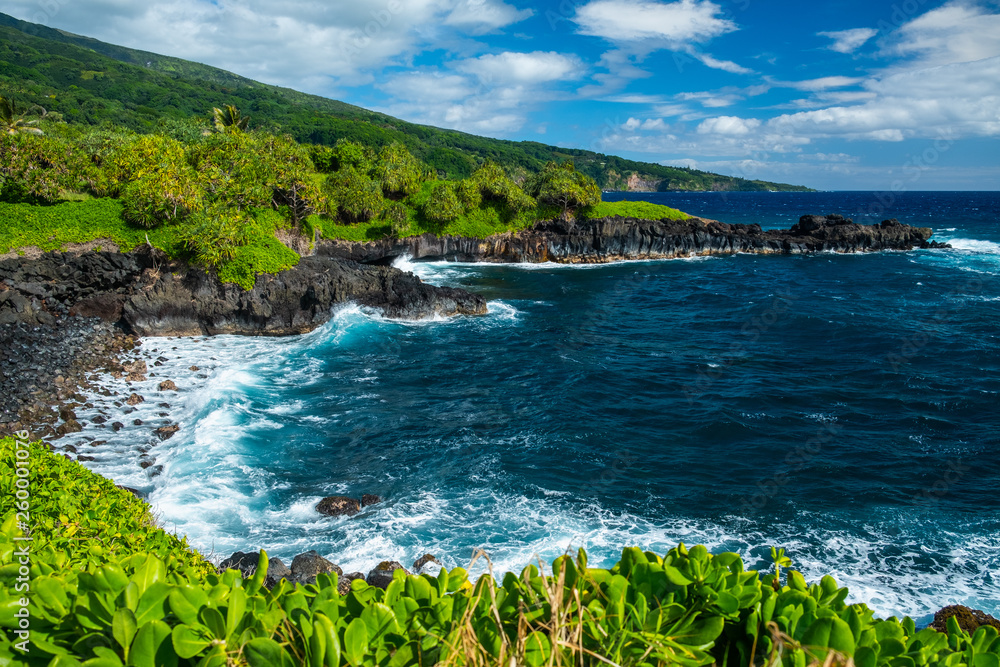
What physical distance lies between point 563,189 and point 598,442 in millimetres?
44462

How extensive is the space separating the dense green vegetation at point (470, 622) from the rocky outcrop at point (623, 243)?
47.4m

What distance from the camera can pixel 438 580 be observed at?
13.2 feet

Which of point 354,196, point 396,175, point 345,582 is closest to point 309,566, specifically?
point 345,582

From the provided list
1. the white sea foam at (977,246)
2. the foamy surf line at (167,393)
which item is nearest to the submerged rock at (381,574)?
the foamy surf line at (167,393)

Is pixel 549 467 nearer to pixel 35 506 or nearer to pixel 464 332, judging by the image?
pixel 35 506

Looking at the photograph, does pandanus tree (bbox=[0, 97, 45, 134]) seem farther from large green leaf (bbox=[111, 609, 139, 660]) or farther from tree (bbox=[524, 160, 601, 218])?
large green leaf (bbox=[111, 609, 139, 660])

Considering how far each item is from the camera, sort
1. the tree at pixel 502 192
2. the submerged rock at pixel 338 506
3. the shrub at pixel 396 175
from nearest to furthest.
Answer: the submerged rock at pixel 338 506
the shrub at pixel 396 175
the tree at pixel 502 192

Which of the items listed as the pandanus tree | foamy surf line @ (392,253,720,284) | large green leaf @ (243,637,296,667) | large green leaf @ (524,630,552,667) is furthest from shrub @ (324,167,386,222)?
large green leaf @ (524,630,552,667)

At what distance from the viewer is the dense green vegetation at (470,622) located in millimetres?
3088

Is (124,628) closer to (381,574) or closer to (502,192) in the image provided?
(381,574)

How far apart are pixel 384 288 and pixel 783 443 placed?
24645 millimetres

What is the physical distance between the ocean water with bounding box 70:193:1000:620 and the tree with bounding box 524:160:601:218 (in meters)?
27.1


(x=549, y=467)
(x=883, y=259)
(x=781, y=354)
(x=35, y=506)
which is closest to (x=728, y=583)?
(x=35, y=506)

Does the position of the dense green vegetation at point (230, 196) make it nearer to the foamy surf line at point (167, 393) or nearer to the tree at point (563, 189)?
the tree at point (563, 189)
